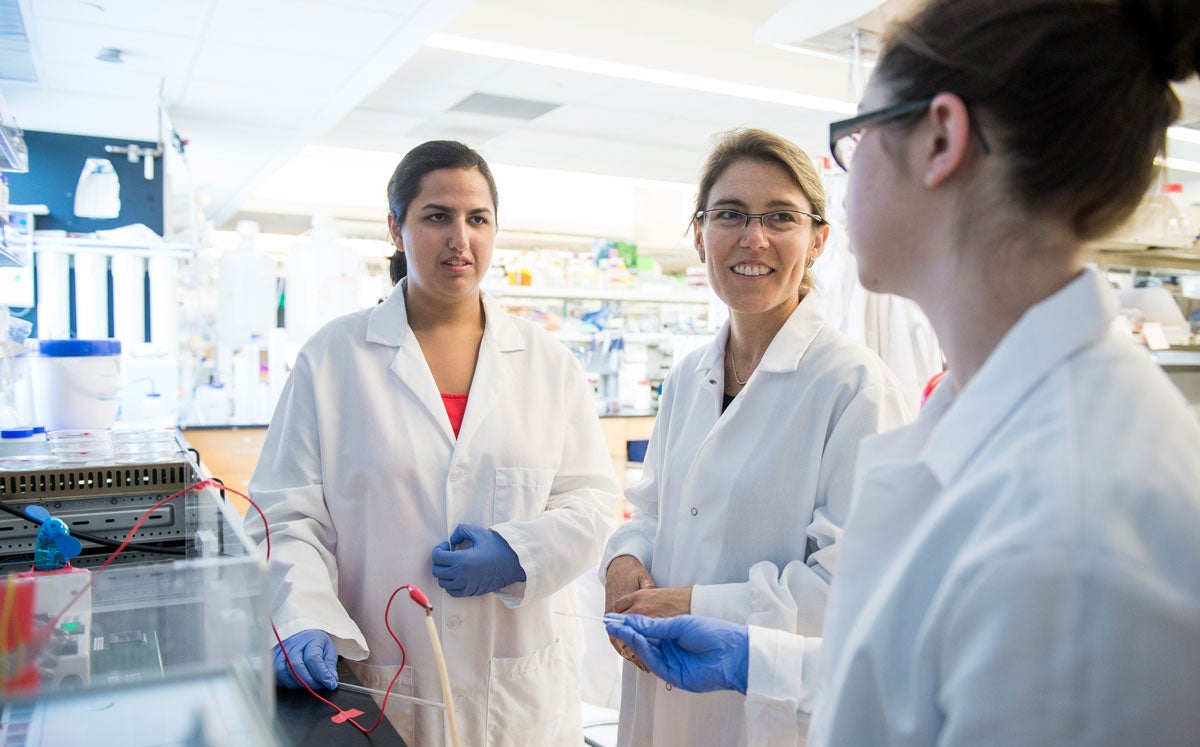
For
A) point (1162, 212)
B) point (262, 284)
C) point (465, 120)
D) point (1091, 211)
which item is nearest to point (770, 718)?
point (1091, 211)

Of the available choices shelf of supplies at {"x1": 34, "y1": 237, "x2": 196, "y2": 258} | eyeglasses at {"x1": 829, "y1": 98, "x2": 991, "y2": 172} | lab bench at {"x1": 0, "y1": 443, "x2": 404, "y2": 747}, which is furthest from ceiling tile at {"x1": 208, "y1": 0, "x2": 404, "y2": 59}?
eyeglasses at {"x1": 829, "y1": 98, "x2": 991, "y2": 172}

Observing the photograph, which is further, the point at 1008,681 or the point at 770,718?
the point at 770,718

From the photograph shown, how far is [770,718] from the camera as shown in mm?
1211

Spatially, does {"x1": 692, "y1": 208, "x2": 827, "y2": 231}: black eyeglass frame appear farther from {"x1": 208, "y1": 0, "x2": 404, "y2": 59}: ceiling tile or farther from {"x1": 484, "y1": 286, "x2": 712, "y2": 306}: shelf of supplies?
{"x1": 484, "y1": 286, "x2": 712, "y2": 306}: shelf of supplies

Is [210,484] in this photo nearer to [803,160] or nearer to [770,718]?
[770,718]

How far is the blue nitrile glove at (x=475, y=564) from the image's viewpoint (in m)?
1.56

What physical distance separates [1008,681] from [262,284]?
508 cm

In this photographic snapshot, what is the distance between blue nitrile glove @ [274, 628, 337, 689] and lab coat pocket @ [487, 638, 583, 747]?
0.48 metres

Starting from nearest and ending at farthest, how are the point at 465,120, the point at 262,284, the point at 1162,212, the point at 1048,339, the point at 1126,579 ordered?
the point at 1126,579 < the point at 1048,339 < the point at 1162,212 < the point at 262,284 < the point at 465,120

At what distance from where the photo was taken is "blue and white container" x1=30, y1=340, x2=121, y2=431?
215 cm

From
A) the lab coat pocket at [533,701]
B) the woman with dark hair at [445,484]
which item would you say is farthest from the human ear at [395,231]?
the lab coat pocket at [533,701]

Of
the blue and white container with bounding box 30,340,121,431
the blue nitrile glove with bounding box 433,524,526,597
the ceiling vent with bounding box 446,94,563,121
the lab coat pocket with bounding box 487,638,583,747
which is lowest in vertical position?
the lab coat pocket with bounding box 487,638,583,747

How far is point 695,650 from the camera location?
119 centimetres

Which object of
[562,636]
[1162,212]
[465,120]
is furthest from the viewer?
[465,120]
